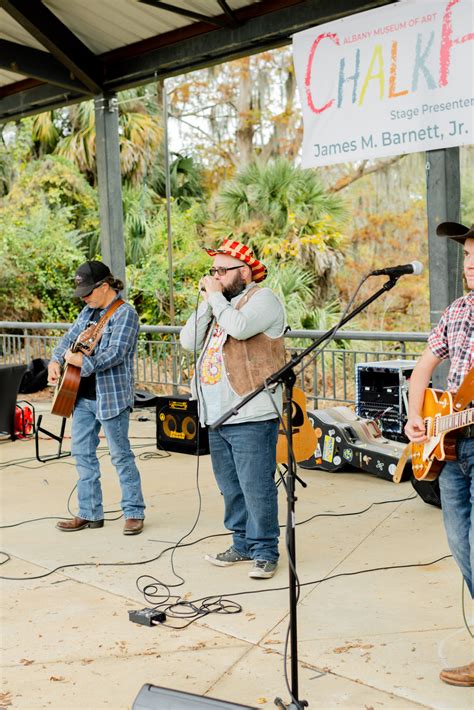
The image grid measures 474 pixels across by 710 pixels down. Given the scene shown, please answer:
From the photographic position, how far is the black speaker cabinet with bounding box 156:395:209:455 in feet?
26.1

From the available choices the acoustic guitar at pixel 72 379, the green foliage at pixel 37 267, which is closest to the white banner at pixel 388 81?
the acoustic guitar at pixel 72 379

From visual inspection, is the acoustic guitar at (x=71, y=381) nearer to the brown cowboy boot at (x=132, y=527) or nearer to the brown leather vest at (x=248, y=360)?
the brown cowboy boot at (x=132, y=527)

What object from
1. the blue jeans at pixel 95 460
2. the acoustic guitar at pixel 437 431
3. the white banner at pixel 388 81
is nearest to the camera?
the acoustic guitar at pixel 437 431

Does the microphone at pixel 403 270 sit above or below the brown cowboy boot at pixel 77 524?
above

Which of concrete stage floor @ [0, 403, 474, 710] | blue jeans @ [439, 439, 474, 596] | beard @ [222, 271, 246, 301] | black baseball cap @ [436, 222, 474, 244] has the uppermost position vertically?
black baseball cap @ [436, 222, 474, 244]

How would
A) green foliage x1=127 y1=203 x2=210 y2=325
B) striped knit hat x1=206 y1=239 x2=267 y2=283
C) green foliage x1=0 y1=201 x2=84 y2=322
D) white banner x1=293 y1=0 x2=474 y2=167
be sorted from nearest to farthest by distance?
1. striped knit hat x1=206 y1=239 x2=267 y2=283
2. white banner x1=293 y1=0 x2=474 y2=167
3. green foliage x1=0 y1=201 x2=84 y2=322
4. green foliage x1=127 y1=203 x2=210 y2=325

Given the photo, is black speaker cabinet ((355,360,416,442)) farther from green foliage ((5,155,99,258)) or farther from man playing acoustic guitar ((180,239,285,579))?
green foliage ((5,155,99,258))

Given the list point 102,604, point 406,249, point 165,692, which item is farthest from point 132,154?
point 165,692

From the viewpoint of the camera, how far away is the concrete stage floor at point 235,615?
3434 mm

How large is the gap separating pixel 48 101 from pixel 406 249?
1475 centimetres

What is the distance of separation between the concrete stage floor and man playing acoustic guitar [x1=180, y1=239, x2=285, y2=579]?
37cm

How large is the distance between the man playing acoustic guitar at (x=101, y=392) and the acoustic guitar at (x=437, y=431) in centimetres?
251

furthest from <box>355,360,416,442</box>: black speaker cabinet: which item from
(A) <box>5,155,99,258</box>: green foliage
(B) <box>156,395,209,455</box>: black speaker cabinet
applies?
(A) <box>5,155,99,258</box>: green foliage

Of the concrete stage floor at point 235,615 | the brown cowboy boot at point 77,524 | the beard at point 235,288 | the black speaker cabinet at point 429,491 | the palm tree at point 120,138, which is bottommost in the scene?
the concrete stage floor at point 235,615
